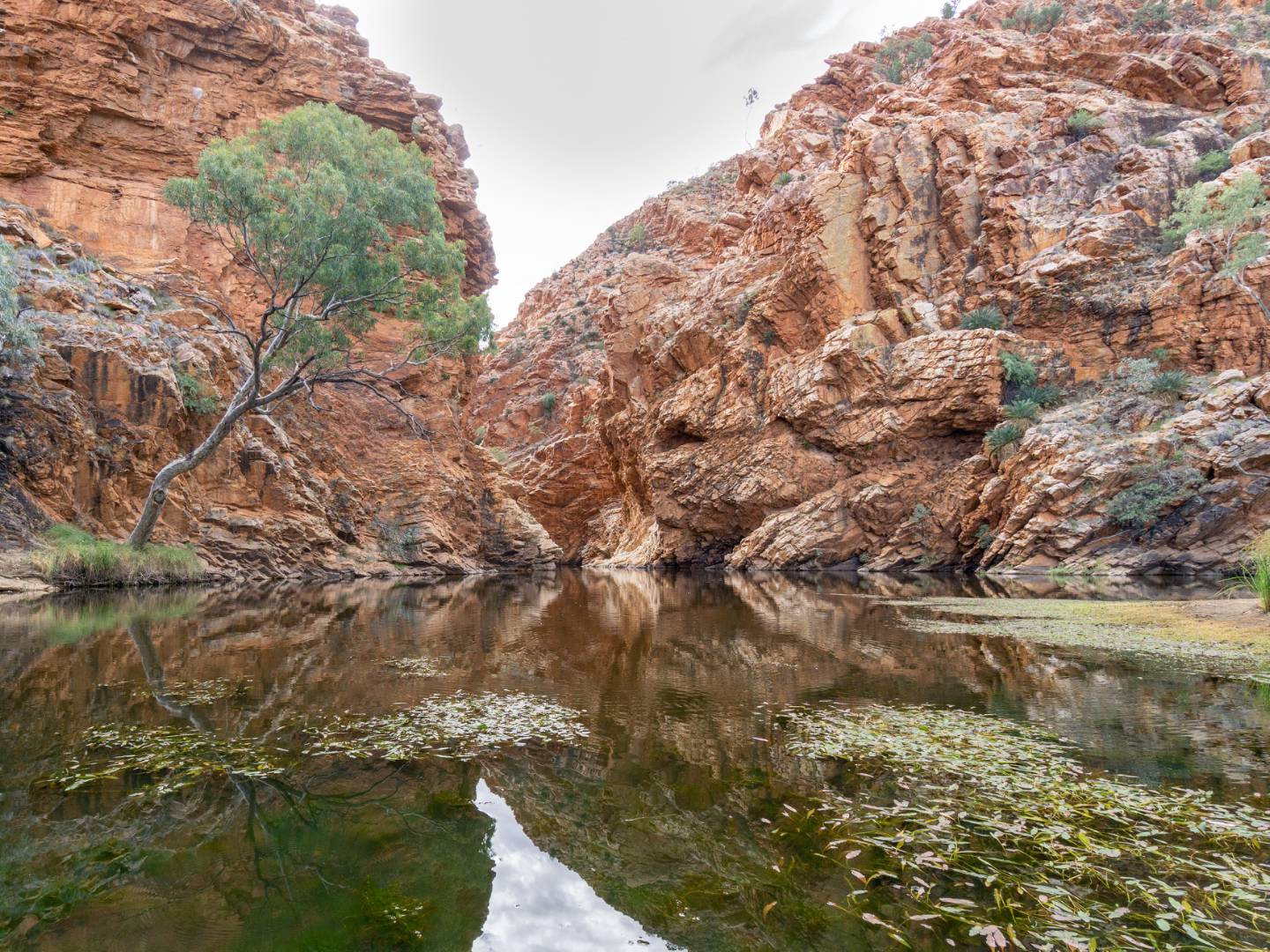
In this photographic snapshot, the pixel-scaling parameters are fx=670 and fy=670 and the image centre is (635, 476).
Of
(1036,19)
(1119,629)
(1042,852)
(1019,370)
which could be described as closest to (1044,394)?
(1019,370)

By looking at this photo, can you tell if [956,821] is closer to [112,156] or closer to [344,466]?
[344,466]

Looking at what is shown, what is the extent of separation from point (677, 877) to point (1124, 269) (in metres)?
40.0

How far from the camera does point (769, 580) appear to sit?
30.3m

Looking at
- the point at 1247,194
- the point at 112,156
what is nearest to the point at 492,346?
the point at 112,156

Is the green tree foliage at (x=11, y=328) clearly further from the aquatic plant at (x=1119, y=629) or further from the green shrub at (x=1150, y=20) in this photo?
the green shrub at (x=1150, y=20)

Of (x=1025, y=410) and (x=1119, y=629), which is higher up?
(x=1025, y=410)

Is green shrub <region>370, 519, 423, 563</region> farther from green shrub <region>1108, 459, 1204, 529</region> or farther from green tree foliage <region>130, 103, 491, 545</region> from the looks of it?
green shrub <region>1108, 459, 1204, 529</region>

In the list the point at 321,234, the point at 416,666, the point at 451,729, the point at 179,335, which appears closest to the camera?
the point at 451,729

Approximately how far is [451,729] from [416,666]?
3.21 m

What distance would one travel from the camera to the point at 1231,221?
2916 centimetres

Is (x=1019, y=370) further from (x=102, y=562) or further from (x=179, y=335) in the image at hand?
(x=102, y=562)

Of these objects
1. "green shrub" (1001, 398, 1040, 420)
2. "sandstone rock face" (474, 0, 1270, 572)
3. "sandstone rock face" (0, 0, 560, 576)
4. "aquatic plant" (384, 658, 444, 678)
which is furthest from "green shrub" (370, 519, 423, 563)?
"green shrub" (1001, 398, 1040, 420)

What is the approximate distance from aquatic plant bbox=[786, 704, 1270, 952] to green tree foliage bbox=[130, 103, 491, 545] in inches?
803

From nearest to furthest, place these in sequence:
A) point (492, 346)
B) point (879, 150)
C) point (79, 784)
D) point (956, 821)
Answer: point (956, 821) < point (79, 784) < point (492, 346) < point (879, 150)
